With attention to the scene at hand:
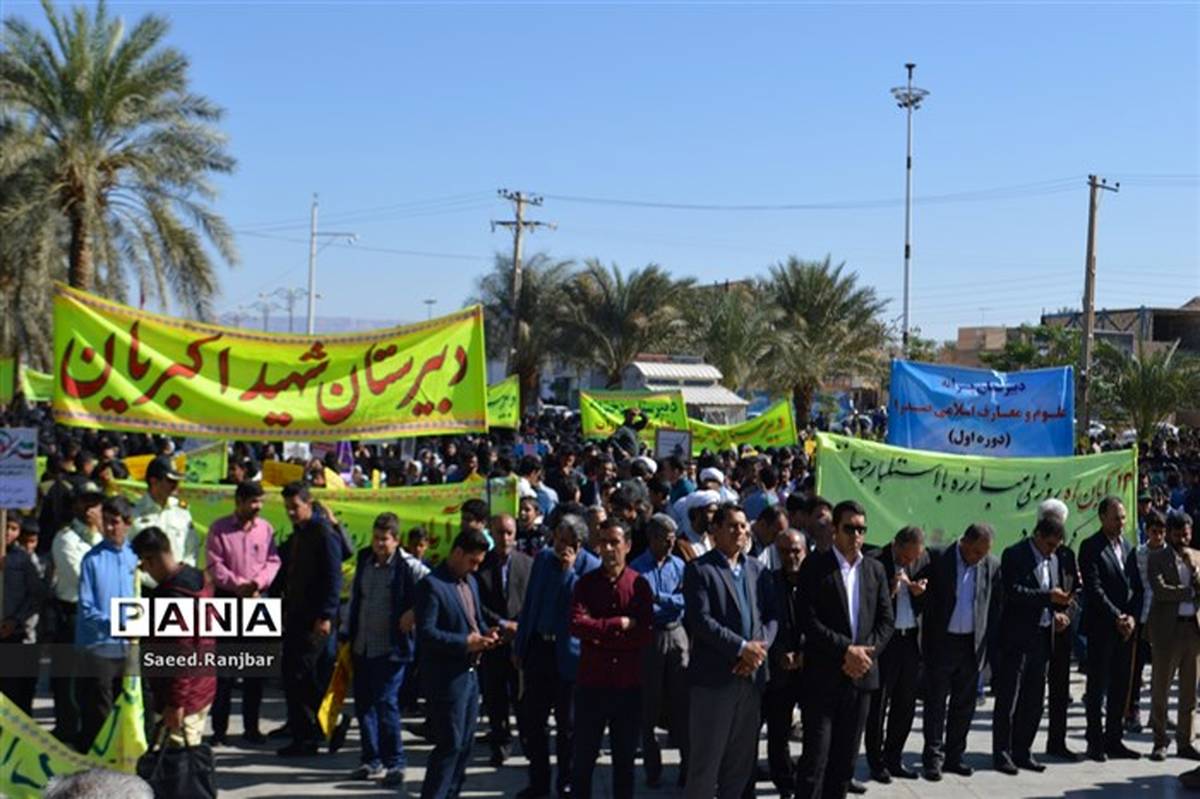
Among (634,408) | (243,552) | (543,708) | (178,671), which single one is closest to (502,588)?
(543,708)

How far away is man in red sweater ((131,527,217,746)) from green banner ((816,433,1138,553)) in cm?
571

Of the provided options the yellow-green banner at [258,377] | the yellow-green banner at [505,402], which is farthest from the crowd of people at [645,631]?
the yellow-green banner at [505,402]

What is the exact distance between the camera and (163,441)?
2052 centimetres

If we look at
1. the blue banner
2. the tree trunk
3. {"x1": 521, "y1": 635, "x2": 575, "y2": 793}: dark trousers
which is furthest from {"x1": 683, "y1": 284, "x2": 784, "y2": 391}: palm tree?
{"x1": 521, "y1": 635, "x2": 575, "y2": 793}: dark trousers

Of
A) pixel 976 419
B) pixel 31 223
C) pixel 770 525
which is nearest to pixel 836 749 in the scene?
pixel 770 525

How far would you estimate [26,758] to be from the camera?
597 cm

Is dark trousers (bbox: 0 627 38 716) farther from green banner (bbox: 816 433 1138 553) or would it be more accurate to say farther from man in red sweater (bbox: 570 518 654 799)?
green banner (bbox: 816 433 1138 553)

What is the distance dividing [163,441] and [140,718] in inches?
583

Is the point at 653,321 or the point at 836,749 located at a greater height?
Result: the point at 653,321

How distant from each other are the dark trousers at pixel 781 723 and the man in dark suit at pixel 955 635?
3.44ft

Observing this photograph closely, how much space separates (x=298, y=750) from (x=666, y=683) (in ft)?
8.26

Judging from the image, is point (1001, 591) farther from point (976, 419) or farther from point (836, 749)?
point (976, 419)

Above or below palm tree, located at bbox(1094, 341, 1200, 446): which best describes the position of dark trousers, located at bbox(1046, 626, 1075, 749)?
below

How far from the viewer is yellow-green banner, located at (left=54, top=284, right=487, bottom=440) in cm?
929
